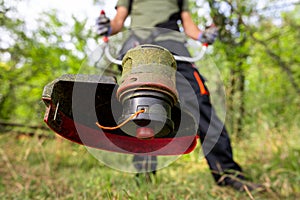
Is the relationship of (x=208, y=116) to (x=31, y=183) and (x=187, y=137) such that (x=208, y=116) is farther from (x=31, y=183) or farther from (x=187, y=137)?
(x=31, y=183)

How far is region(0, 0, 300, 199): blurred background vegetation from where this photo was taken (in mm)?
2057

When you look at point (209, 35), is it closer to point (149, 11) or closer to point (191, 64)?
point (191, 64)

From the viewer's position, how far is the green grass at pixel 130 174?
6.06ft

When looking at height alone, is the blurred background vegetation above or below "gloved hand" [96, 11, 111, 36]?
below

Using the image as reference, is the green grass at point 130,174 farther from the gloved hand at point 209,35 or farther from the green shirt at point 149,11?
the green shirt at point 149,11

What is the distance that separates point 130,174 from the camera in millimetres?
2412

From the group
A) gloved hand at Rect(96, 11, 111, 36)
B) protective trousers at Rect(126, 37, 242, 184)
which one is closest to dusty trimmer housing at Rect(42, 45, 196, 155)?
protective trousers at Rect(126, 37, 242, 184)

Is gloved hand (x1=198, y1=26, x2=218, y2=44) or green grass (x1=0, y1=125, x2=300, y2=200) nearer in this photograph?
green grass (x1=0, y1=125, x2=300, y2=200)

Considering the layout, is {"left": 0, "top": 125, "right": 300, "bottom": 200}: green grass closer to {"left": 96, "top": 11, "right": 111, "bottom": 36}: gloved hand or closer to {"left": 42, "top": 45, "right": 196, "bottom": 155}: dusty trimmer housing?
{"left": 42, "top": 45, "right": 196, "bottom": 155}: dusty trimmer housing

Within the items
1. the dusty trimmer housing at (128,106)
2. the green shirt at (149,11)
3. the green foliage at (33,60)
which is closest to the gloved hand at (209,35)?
the green shirt at (149,11)

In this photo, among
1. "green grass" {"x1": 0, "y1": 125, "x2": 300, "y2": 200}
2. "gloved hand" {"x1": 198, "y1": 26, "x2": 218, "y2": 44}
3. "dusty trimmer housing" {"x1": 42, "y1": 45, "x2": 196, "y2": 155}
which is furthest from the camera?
"gloved hand" {"x1": 198, "y1": 26, "x2": 218, "y2": 44}

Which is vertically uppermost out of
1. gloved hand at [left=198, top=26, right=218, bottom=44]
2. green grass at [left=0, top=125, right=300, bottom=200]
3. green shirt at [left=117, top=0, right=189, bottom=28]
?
green shirt at [left=117, top=0, right=189, bottom=28]

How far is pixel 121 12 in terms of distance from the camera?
2.17 metres

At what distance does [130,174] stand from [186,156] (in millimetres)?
604
